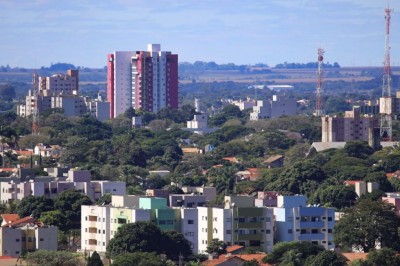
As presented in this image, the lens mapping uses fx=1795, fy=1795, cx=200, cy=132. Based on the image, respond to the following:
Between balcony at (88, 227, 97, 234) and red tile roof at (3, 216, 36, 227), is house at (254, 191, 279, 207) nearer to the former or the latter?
balcony at (88, 227, 97, 234)

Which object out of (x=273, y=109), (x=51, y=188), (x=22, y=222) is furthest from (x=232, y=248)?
(x=273, y=109)

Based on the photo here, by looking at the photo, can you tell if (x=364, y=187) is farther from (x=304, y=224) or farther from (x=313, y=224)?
(x=304, y=224)

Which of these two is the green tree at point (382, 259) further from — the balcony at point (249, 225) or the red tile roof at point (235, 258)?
the balcony at point (249, 225)

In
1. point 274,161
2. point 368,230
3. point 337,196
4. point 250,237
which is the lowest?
point 274,161

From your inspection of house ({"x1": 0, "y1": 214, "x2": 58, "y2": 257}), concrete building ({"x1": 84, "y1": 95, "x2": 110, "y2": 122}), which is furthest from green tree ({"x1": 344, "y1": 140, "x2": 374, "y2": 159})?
concrete building ({"x1": 84, "y1": 95, "x2": 110, "y2": 122})

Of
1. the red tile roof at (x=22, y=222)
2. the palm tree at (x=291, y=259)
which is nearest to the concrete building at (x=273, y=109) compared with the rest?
the red tile roof at (x=22, y=222)

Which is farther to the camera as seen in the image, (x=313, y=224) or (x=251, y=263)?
(x=313, y=224)
